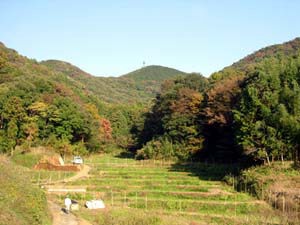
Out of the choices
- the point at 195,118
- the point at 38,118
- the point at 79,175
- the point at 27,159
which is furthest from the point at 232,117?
the point at 38,118

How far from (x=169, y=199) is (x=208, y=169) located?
47.5ft

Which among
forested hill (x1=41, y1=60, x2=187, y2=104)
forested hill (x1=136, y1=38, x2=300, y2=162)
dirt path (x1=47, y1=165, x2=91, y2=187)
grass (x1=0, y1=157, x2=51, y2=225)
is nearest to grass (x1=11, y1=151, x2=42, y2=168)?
dirt path (x1=47, y1=165, x2=91, y2=187)

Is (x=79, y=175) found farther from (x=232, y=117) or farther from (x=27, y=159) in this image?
(x=232, y=117)

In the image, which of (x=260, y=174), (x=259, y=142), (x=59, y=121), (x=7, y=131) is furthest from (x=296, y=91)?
(x=7, y=131)

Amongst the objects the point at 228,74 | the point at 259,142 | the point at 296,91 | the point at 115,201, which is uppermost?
the point at 228,74

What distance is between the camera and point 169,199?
30828 mm

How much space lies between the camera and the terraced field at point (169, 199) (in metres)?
23.3

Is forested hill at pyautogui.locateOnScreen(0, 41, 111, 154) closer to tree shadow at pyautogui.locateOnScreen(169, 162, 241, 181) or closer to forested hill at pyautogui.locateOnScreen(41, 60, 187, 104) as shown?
tree shadow at pyautogui.locateOnScreen(169, 162, 241, 181)


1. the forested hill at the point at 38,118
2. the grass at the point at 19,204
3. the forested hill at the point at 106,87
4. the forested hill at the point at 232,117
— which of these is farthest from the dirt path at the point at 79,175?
the forested hill at the point at 106,87

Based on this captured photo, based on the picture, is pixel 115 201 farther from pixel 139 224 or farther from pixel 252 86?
pixel 252 86

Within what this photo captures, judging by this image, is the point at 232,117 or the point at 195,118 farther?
the point at 195,118

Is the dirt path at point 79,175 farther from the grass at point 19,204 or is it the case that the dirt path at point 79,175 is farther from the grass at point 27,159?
the grass at point 19,204

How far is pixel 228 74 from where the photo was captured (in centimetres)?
6219

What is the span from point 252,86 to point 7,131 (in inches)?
1206
